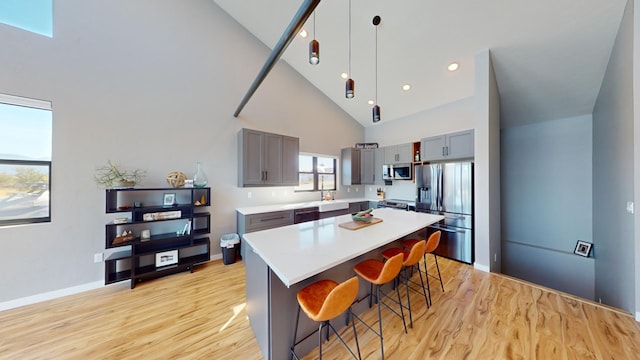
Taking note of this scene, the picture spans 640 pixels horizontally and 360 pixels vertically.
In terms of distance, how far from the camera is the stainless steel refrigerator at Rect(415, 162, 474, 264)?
10.8 ft

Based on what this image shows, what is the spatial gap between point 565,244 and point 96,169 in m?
7.86

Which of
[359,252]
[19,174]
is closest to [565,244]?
[359,252]

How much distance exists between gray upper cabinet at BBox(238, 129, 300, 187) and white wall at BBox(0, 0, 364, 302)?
12.4 inches

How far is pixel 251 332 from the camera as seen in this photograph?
1.85 metres

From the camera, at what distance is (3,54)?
2150mm

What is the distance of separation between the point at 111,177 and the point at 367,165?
483 cm

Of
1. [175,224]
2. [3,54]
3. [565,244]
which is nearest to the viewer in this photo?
[3,54]

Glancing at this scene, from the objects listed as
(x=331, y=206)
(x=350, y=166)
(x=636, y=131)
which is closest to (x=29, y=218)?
(x=331, y=206)

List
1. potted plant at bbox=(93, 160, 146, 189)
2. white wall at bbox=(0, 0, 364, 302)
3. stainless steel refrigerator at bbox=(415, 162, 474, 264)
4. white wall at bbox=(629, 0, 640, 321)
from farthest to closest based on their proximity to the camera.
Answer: stainless steel refrigerator at bbox=(415, 162, 474, 264)
potted plant at bbox=(93, 160, 146, 189)
white wall at bbox=(0, 0, 364, 302)
white wall at bbox=(629, 0, 640, 321)

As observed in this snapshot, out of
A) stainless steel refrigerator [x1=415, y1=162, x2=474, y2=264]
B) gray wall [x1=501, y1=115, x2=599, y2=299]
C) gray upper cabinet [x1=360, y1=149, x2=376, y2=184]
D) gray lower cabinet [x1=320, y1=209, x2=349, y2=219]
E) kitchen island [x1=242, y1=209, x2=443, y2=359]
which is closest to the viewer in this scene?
kitchen island [x1=242, y1=209, x2=443, y2=359]

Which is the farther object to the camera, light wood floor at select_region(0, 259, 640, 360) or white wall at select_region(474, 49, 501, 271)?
white wall at select_region(474, 49, 501, 271)

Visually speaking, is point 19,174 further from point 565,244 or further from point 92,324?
point 565,244

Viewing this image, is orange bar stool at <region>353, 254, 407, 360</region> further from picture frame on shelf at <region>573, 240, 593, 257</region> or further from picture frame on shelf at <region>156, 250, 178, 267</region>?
picture frame on shelf at <region>573, 240, 593, 257</region>

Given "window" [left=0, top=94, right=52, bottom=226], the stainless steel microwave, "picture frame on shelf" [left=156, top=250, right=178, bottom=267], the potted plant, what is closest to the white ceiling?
the stainless steel microwave
